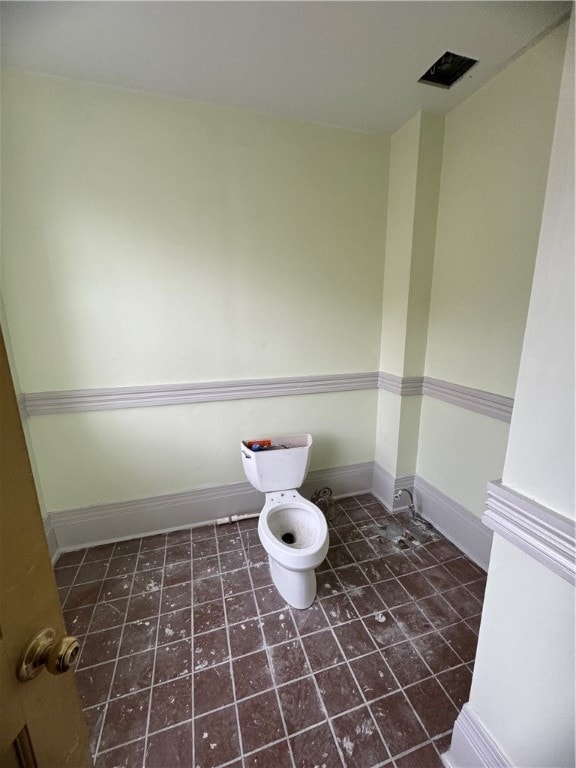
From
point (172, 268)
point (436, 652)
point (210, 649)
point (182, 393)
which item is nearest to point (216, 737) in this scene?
point (210, 649)

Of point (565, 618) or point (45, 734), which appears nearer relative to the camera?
point (45, 734)

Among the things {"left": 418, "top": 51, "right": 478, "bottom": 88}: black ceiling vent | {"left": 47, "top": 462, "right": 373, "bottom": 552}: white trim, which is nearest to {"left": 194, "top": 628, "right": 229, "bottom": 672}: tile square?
{"left": 47, "top": 462, "right": 373, "bottom": 552}: white trim

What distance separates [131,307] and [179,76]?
1.05 m

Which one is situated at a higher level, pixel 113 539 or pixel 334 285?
pixel 334 285

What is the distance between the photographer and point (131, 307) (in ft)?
5.42

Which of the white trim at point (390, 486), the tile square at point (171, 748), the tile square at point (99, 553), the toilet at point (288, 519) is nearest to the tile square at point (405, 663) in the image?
the toilet at point (288, 519)

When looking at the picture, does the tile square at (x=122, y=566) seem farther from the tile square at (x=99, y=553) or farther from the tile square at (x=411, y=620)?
the tile square at (x=411, y=620)

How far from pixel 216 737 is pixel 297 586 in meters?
0.53

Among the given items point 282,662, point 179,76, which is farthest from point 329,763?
point 179,76

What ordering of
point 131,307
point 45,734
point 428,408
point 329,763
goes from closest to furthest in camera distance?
point 45,734
point 329,763
point 131,307
point 428,408

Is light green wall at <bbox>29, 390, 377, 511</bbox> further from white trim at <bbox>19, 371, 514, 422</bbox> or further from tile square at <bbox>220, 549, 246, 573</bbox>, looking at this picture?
tile square at <bbox>220, 549, 246, 573</bbox>

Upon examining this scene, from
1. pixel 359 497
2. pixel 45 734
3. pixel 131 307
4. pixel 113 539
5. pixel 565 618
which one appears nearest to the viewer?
pixel 45 734

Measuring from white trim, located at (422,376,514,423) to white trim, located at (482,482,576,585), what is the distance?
0.86m

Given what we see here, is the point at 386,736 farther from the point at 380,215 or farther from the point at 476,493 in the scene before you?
the point at 380,215
